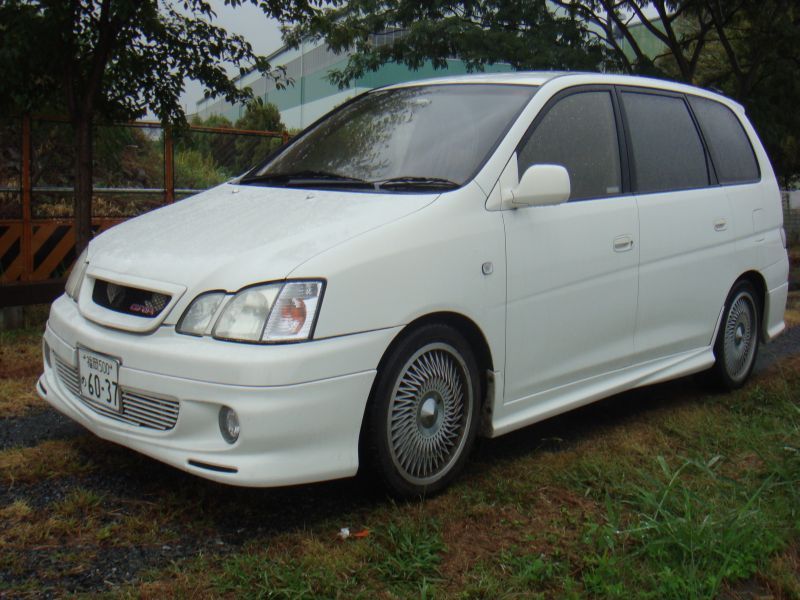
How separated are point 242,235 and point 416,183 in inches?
31.5

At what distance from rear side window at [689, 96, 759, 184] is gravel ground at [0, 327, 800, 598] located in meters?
1.58

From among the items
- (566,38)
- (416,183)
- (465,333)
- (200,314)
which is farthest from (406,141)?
(566,38)

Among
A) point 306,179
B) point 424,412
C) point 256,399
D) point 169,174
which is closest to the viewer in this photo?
point 256,399

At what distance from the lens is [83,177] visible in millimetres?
7555

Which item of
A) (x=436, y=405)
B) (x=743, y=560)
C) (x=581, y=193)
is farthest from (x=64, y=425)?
(x=743, y=560)

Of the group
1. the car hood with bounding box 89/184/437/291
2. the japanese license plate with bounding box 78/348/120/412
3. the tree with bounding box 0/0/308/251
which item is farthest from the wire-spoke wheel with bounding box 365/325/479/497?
the tree with bounding box 0/0/308/251

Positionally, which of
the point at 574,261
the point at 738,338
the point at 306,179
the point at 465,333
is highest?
the point at 306,179

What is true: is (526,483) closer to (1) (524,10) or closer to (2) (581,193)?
(2) (581,193)

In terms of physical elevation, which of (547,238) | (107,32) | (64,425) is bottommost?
(64,425)

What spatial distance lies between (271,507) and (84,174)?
4692 mm

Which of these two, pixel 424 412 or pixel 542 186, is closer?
pixel 424 412

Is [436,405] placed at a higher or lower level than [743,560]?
higher

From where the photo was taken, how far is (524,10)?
11.6m

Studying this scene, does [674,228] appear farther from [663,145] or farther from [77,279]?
[77,279]
